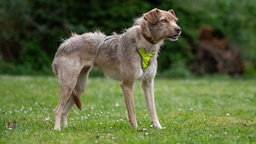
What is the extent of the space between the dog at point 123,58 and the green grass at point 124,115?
53 cm

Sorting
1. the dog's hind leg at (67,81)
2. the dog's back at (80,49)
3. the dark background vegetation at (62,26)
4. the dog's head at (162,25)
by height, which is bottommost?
the dark background vegetation at (62,26)

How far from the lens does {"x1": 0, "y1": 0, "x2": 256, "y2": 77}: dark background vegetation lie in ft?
80.0

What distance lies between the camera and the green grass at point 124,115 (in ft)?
25.8

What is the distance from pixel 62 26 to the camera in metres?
25.1

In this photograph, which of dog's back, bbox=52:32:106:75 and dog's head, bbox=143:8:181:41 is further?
dog's back, bbox=52:32:106:75

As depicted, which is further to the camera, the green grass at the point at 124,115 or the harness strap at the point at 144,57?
the harness strap at the point at 144,57

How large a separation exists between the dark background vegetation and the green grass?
20.7 feet

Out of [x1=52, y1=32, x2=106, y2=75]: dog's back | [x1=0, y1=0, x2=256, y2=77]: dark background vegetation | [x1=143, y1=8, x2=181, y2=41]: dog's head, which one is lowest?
[x1=0, y1=0, x2=256, y2=77]: dark background vegetation

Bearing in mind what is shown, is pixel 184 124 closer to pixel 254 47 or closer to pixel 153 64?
pixel 153 64

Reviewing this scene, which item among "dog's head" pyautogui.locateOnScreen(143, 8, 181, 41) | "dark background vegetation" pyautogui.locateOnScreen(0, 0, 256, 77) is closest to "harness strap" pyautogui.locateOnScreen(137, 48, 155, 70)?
"dog's head" pyautogui.locateOnScreen(143, 8, 181, 41)

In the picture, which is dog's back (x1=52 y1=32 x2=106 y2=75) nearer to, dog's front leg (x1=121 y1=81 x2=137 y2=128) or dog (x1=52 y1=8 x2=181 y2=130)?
dog (x1=52 y1=8 x2=181 y2=130)

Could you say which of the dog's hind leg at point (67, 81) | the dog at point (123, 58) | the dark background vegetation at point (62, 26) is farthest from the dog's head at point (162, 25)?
the dark background vegetation at point (62, 26)

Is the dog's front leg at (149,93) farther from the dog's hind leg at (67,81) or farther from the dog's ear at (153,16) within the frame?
the dog's hind leg at (67,81)

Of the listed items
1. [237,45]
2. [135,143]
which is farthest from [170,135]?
[237,45]
